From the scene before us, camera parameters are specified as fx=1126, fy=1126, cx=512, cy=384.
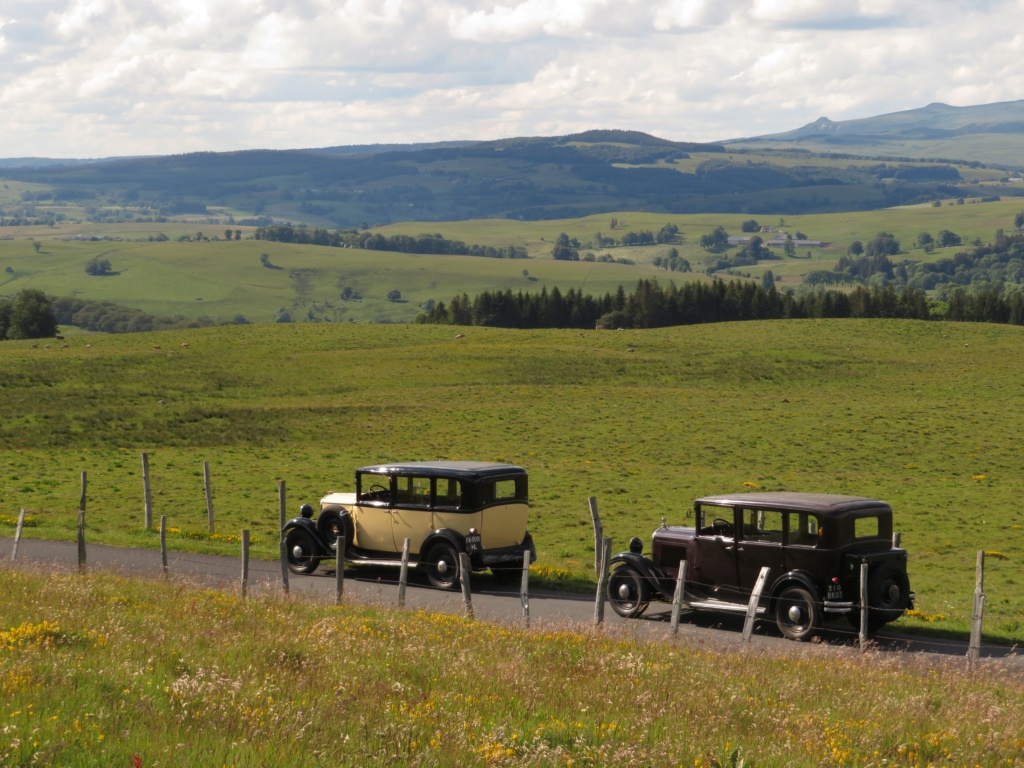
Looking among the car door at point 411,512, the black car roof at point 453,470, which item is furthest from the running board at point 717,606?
the car door at point 411,512

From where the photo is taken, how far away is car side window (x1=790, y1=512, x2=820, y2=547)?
20031mm

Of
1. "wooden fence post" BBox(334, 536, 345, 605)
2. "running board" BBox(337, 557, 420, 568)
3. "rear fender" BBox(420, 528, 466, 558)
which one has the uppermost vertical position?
"wooden fence post" BBox(334, 536, 345, 605)

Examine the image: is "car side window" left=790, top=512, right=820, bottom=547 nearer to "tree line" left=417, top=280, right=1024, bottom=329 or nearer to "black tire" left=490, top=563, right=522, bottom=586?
"black tire" left=490, top=563, right=522, bottom=586

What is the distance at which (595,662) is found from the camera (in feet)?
42.8

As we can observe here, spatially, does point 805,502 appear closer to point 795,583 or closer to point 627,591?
point 795,583

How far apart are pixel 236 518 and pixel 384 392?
36.2 meters

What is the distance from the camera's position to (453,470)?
25000 mm

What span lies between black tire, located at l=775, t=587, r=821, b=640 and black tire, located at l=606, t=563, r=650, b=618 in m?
2.70

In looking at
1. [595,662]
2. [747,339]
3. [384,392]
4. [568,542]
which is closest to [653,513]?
[568,542]

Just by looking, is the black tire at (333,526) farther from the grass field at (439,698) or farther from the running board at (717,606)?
the grass field at (439,698)

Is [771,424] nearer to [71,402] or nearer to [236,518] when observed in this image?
[236,518]

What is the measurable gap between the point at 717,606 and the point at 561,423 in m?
39.3

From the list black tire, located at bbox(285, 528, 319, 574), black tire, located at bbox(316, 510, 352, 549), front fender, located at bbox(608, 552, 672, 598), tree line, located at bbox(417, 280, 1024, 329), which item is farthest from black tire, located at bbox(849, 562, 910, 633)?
tree line, located at bbox(417, 280, 1024, 329)

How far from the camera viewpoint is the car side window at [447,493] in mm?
24891
